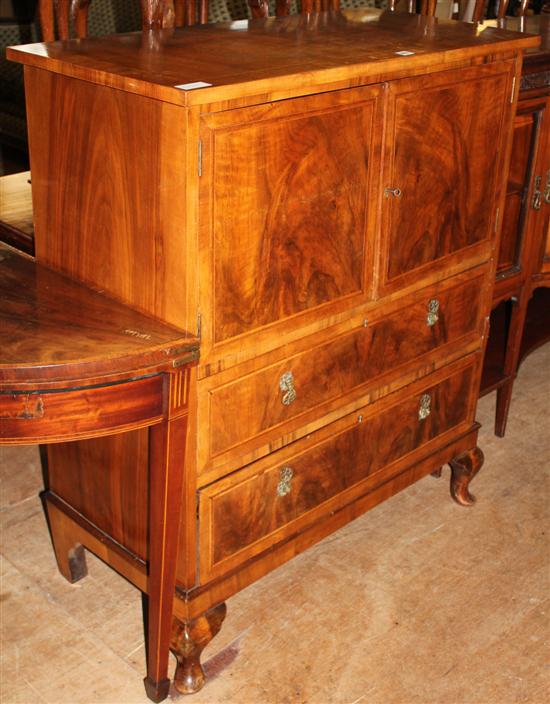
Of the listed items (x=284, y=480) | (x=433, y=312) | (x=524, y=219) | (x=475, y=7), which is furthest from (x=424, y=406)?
(x=475, y=7)

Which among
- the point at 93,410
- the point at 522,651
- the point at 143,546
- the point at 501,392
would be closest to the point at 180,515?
the point at 143,546

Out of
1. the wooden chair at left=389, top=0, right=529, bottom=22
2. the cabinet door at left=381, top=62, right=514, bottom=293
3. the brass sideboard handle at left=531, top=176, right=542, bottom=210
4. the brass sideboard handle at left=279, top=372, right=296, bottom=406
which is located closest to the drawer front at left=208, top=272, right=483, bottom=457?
the brass sideboard handle at left=279, top=372, right=296, bottom=406

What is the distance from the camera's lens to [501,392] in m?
3.20

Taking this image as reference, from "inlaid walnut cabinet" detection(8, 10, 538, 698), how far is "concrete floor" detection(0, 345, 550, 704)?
0.65 feet

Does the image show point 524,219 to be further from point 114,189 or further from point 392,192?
point 114,189

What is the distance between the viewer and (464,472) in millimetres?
2807

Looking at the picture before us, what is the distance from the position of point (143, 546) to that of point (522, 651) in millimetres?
975

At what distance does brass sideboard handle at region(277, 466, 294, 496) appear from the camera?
7.08 ft

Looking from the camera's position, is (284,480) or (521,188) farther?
(521,188)

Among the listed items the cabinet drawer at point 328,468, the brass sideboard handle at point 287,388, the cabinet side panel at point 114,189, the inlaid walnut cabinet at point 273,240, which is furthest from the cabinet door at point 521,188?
the cabinet side panel at point 114,189

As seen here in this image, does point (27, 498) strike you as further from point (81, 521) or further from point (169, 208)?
point (169, 208)

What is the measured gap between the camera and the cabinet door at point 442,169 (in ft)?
6.84

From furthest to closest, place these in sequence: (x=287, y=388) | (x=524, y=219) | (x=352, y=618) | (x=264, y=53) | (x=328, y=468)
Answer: (x=524, y=219), (x=352, y=618), (x=328, y=468), (x=287, y=388), (x=264, y=53)

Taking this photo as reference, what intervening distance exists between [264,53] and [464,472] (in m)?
1.44
